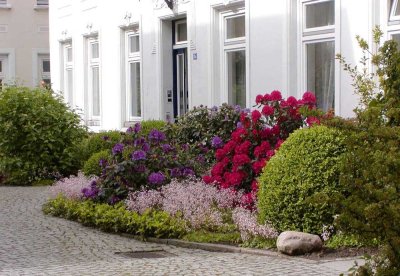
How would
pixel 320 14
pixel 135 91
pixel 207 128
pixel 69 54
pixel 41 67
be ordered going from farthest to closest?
pixel 41 67 → pixel 69 54 → pixel 135 91 → pixel 320 14 → pixel 207 128

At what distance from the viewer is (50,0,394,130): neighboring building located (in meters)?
13.8

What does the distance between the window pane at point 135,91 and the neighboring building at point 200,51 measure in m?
0.02

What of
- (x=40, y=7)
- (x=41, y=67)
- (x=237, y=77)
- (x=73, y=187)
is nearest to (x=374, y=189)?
(x=73, y=187)

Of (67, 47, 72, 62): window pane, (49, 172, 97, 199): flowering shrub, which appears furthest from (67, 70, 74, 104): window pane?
(49, 172, 97, 199): flowering shrub

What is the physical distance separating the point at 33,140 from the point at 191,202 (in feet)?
23.6

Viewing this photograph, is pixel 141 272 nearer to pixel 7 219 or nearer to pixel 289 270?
pixel 289 270

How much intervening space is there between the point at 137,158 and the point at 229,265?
13.0ft

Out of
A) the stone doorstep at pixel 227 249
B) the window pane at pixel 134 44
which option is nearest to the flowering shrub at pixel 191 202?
the stone doorstep at pixel 227 249

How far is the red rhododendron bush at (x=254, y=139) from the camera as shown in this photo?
38.8 feet

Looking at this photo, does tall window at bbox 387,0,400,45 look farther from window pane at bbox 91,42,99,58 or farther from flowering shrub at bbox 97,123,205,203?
window pane at bbox 91,42,99,58

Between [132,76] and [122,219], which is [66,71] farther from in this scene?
[122,219]

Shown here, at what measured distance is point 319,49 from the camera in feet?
47.9

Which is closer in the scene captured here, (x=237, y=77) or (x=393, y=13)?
(x=393, y=13)

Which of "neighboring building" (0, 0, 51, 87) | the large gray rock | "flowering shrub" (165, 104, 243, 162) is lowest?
the large gray rock
